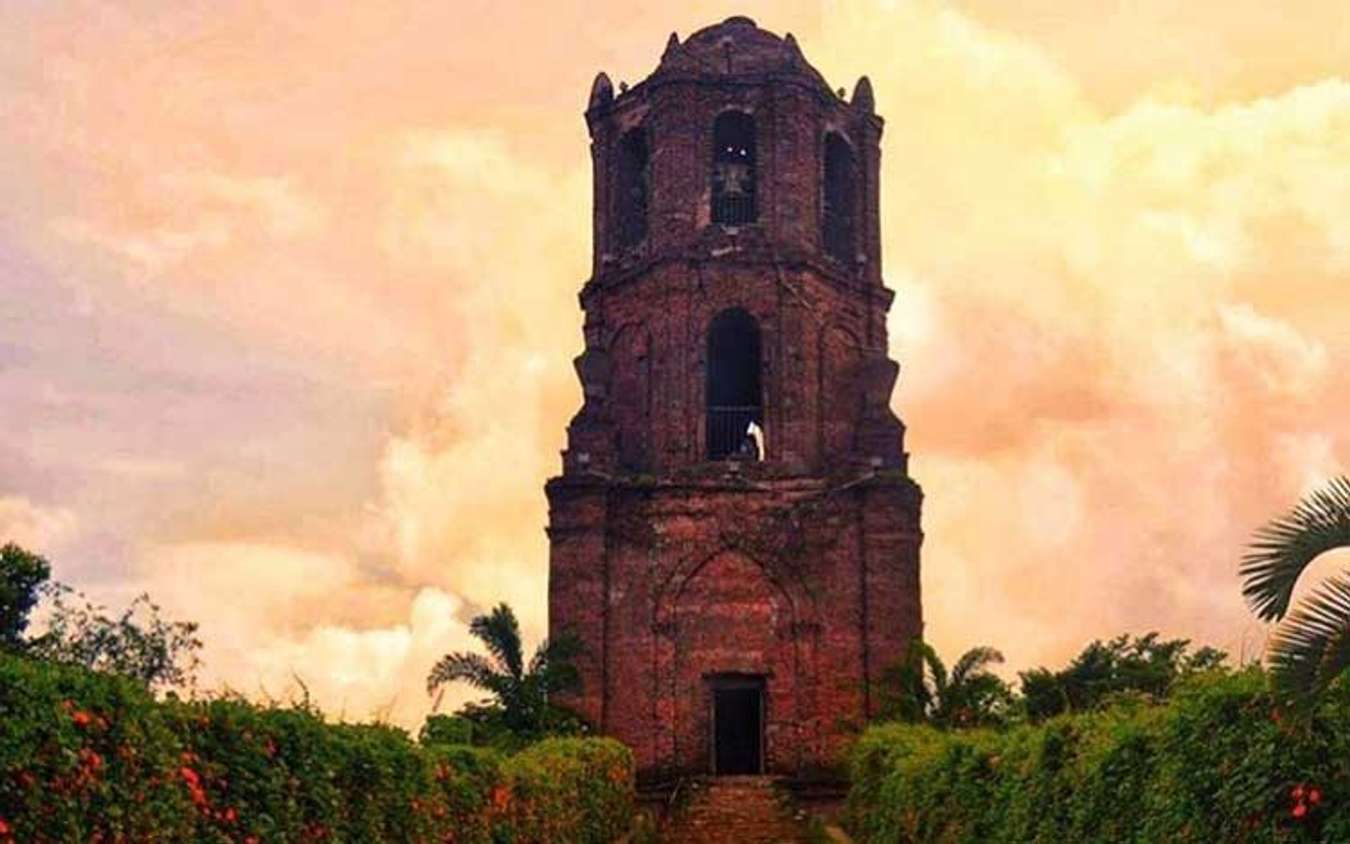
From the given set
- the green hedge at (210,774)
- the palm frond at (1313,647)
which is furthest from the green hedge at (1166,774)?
the green hedge at (210,774)

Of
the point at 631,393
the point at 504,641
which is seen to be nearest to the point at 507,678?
the point at 504,641

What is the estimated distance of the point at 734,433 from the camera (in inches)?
1384

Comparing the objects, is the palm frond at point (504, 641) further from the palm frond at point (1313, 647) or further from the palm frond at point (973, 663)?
the palm frond at point (1313, 647)

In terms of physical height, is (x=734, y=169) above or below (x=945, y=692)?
above

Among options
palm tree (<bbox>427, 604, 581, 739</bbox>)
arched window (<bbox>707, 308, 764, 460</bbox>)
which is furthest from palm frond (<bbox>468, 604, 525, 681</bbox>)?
arched window (<bbox>707, 308, 764, 460</bbox>)

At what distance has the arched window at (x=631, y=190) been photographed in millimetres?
36719

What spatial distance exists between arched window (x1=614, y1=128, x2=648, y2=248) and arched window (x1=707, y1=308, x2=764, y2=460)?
9.32 feet

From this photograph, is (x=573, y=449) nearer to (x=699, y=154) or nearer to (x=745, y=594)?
(x=745, y=594)

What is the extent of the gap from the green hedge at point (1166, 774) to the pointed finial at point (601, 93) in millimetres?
22910

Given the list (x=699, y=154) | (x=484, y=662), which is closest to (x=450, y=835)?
(x=484, y=662)

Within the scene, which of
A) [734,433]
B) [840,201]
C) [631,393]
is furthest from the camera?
[840,201]

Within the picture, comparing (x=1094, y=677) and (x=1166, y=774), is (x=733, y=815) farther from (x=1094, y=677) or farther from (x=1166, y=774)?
(x=1166, y=774)

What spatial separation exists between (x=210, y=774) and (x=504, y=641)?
65.9 feet

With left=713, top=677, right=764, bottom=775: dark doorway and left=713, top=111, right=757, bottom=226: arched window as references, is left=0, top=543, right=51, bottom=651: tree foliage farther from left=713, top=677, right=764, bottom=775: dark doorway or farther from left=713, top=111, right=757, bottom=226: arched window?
left=713, top=111, right=757, bottom=226: arched window
